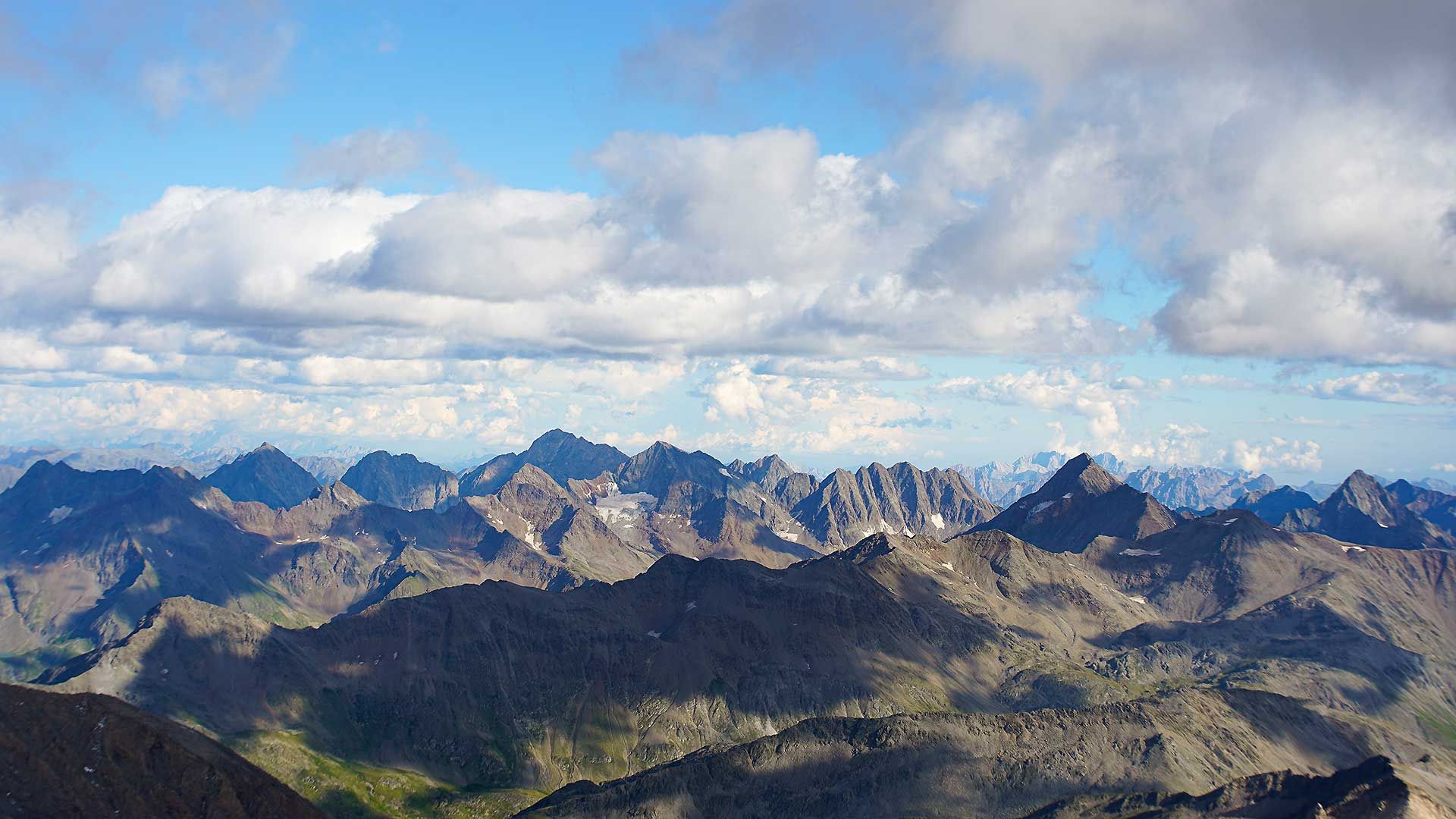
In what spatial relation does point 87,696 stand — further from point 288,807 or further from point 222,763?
point 288,807

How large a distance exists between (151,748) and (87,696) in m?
17.0

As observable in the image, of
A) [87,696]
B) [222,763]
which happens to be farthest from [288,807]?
[87,696]

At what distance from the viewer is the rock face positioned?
174 metres

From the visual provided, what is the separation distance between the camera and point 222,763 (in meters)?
199

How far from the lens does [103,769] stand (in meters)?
183

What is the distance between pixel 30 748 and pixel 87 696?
58.0 ft

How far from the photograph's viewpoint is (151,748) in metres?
192

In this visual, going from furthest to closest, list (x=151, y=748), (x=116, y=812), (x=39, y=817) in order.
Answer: (x=151, y=748) → (x=116, y=812) → (x=39, y=817)

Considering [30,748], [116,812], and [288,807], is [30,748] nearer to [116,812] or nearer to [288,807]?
[116,812]

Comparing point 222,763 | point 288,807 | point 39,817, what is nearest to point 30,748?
point 39,817

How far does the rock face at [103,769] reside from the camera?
17375 cm

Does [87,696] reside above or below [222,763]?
above

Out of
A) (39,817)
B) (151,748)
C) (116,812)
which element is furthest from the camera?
(151,748)

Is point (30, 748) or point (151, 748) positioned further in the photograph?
point (151, 748)
